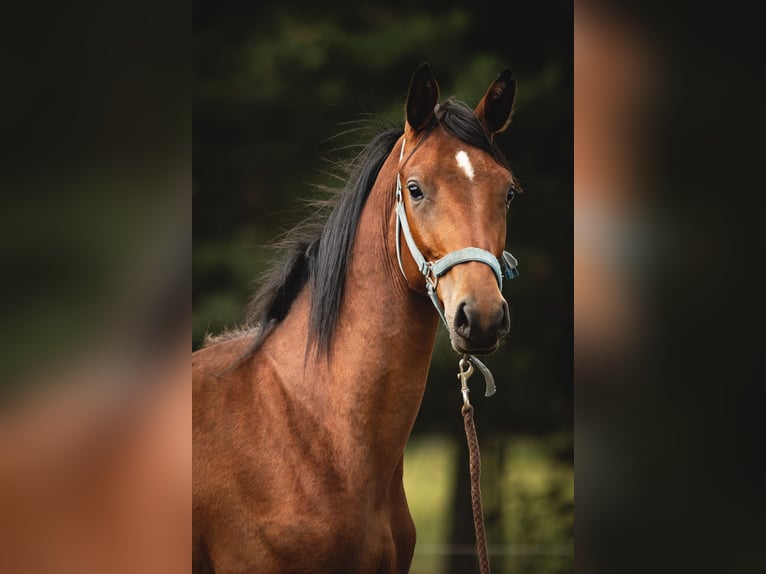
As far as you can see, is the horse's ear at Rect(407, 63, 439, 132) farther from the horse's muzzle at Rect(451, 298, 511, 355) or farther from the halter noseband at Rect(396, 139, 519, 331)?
the horse's muzzle at Rect(451, 298, 511, 355)

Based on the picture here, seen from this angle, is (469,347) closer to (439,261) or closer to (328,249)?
(439,261)

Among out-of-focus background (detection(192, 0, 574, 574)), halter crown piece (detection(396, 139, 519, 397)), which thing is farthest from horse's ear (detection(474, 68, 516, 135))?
out-of-focus background (detection(192, 0, 574, 574))

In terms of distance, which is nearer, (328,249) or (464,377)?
(464,377)

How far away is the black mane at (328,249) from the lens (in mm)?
2107

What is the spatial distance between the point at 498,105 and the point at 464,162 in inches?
11.8

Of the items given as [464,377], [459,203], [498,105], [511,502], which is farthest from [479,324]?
[511,502]

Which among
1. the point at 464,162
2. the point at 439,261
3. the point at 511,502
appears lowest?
the point at 511,502

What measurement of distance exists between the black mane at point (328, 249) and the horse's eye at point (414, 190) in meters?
0.19

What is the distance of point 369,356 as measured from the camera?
211cm

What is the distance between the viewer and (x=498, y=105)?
218 centimetres

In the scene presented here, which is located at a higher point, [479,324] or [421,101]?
[421,101]
